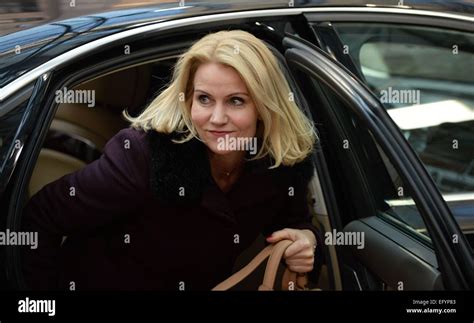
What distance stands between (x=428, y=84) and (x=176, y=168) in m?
0.77

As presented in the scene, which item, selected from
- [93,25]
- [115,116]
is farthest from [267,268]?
[93,25]

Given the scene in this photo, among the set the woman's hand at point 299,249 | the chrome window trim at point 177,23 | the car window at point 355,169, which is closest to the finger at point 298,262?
the woman's hand at point 299,249

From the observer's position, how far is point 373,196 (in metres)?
1.87

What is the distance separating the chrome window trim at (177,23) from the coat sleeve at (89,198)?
0.23 metres

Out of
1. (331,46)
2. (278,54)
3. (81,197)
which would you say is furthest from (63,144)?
(331,46)

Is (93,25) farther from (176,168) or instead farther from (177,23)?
(176,168)

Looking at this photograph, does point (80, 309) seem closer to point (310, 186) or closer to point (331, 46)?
point (310, 186)

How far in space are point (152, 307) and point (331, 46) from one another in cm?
79

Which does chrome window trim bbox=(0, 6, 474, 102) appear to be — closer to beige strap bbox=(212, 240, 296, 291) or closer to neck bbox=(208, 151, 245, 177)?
neck bbox=(208, 151, 245, 177)

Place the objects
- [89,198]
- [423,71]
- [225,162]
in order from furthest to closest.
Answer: [423,71] → [225,162] → [89,198]

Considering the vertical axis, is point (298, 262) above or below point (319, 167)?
below

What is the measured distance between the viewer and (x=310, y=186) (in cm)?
186

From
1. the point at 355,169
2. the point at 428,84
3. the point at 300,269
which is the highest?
the point at 428,84

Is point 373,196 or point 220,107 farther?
point 373,196
